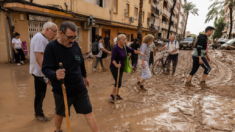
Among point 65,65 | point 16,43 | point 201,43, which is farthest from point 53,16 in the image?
point 65,65

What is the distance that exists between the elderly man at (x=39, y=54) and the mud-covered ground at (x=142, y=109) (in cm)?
47

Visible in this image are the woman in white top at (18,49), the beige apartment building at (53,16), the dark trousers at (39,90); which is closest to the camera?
the dark trousers at (39,90)

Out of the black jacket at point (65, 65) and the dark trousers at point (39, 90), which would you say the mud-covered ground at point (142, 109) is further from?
the black jacket at point (65, 65)

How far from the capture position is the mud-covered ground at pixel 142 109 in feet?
9.60

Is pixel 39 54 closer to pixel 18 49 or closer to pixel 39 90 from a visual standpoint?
pixel 39 90

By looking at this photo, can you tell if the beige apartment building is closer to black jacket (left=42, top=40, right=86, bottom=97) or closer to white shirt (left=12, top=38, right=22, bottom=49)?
white shirt (left=12, top=38, right=22, bottom=49)

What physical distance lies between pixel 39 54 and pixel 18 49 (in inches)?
284

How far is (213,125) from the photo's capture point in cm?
300

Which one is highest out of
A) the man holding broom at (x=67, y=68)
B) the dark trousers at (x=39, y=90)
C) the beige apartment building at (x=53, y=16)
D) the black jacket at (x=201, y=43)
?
the beige apartment building at (x=53, y=16)

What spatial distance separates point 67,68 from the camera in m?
2.04

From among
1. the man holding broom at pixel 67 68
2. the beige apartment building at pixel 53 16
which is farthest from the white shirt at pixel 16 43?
the man holding broom at pixel 67 68

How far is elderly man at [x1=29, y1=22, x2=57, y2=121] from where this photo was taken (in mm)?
2586

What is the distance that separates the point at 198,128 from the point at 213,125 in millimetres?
367

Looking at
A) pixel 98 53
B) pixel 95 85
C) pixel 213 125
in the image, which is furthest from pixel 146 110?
pixel 98 53
